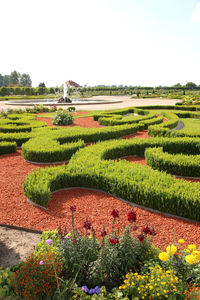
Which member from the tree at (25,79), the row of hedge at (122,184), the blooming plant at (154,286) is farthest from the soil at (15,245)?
the tree at (25,79)

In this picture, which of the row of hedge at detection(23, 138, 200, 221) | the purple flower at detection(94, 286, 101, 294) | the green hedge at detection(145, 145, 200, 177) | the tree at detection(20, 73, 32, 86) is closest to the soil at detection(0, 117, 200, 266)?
the row of hedge at detection(23, 138, 200, 221)

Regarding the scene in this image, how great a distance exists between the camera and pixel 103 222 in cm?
550

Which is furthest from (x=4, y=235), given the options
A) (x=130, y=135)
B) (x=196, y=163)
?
(x=130, y=135)

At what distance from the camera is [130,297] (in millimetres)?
3375

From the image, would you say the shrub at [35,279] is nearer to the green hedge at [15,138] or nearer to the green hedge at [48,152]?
the green hedge at [48,152]

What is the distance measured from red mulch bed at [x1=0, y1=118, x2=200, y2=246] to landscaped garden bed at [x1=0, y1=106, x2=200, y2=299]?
2cm

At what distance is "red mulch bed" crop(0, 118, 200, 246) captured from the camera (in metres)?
5.29

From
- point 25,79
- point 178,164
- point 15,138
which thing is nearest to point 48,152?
point 15,138

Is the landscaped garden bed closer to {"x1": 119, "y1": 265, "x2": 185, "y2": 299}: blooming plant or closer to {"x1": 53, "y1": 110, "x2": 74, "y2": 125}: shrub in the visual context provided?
{"x1": 119, "y1": 265, "x2": 185, "y2": 299}: blooming plant

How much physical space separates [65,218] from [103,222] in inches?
35.5

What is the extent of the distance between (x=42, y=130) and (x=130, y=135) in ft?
15.9

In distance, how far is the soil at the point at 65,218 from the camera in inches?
184

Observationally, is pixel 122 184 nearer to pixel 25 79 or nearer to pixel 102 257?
pixel 102 257

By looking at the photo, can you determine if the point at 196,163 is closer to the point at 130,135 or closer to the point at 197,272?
the point at 197,272
